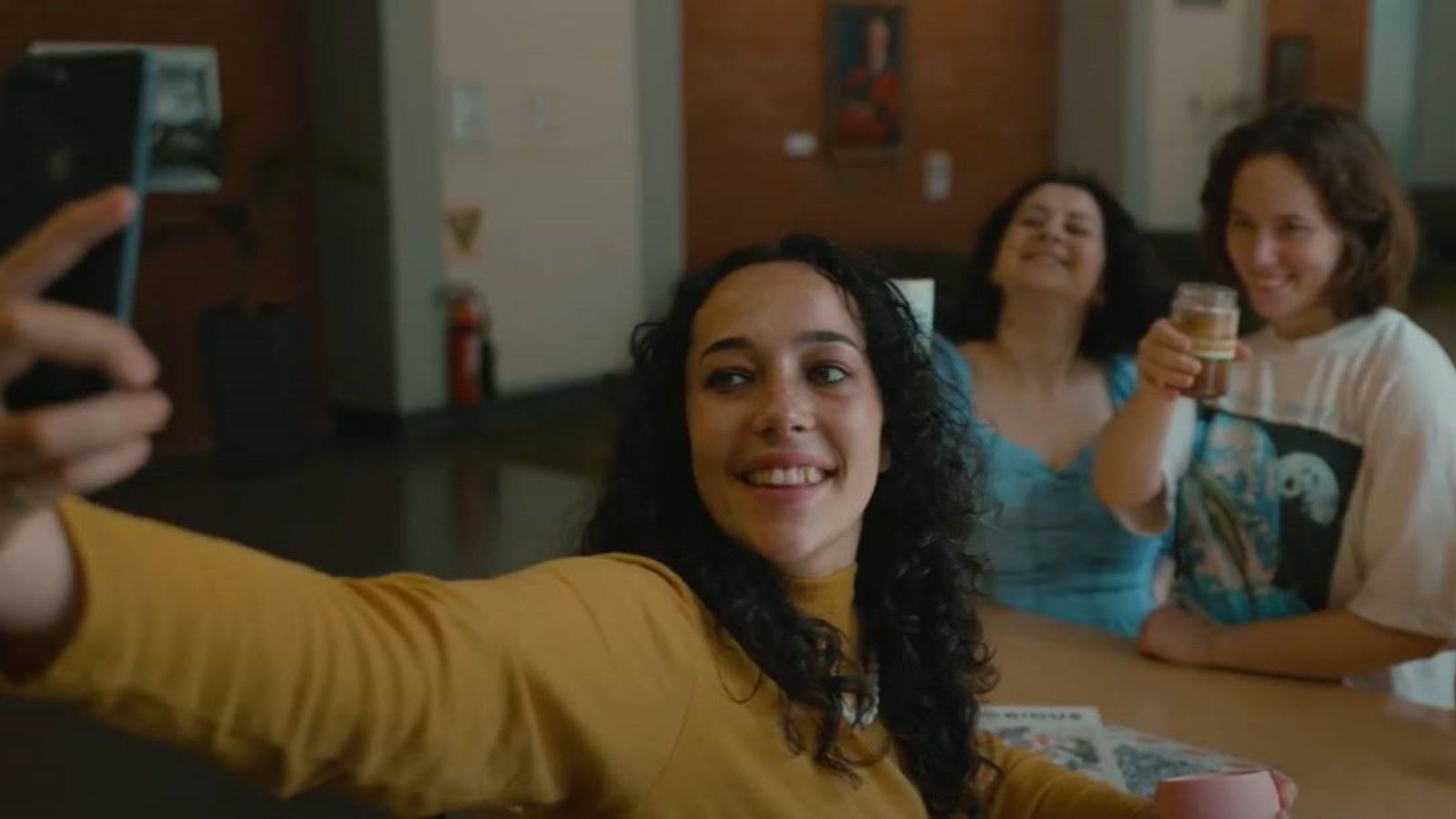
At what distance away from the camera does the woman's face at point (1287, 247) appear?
1926mm

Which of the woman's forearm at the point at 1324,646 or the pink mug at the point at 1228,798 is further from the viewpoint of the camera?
the woman's forearm at the point at 1324,646

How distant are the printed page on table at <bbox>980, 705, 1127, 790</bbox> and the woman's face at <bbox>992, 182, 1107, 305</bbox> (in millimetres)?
824

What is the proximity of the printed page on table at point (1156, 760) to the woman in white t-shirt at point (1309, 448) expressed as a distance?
273 mm

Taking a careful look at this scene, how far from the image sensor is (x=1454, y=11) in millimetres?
11109

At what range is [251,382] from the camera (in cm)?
555

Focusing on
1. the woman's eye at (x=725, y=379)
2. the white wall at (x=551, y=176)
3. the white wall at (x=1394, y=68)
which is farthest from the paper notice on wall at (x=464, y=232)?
the white wall at (x=1394, y=68)

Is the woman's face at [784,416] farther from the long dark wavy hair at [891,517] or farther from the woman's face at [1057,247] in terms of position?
the woman's face at [1057,247]

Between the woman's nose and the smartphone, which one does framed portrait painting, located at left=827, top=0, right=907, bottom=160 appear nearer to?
the woman's nose

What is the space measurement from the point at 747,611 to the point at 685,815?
176 mm

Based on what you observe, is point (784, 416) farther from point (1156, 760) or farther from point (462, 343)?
point (462, 343)

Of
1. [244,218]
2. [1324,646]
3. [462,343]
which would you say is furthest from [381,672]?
[462,343]

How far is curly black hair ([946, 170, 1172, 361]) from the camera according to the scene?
7.92ft

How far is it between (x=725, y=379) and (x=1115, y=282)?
139 centimetres

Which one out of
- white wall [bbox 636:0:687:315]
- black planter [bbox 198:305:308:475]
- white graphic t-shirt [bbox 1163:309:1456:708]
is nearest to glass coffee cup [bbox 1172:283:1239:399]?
white graphic t-shirt [bbox 1163:309:1456:708]
